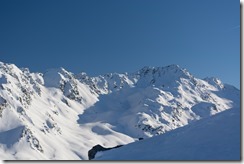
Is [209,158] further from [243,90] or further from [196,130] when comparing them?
[196,130]

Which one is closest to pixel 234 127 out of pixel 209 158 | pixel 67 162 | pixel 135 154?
pixel 209 158

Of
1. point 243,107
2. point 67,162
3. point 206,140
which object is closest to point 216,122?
point 206,140

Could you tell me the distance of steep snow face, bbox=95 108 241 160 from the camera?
21.2m

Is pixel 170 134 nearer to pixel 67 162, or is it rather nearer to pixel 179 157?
pixel 179 157

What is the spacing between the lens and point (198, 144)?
23109 millimetres

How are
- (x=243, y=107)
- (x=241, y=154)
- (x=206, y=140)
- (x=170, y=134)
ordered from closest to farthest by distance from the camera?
(x=241, y=154)
(x=243, y=107)
(x=206, y=140)
(x=170, y=134)

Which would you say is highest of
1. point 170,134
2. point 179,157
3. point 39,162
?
point 170,134

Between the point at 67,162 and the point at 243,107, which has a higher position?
the point at 243,107

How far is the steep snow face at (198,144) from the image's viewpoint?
69.6ft

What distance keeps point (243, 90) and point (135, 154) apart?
314 inches

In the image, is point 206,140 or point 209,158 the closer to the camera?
point 209,158

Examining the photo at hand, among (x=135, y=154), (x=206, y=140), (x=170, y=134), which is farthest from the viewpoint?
(x=170, y=134)

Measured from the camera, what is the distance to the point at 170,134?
2780cm

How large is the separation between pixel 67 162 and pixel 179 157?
19.3ft
